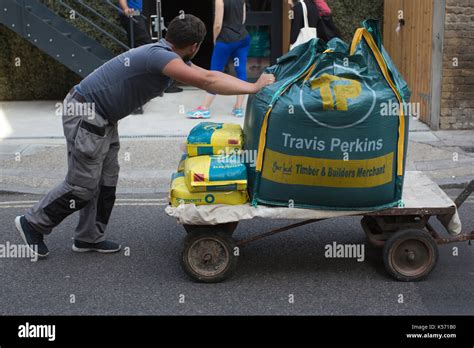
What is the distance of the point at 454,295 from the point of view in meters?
4.76

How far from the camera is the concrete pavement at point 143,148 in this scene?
7.67 meters

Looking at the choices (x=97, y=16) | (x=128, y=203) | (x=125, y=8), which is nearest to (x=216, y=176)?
(x=128, y=203)

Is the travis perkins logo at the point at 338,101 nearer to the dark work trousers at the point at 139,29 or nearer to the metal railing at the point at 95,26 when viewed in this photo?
the metal railing at the point at 95,26

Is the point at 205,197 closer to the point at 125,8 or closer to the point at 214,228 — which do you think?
the point at 214,228

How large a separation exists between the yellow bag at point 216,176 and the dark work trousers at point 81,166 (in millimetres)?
707

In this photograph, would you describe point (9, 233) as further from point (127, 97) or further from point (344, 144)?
point (344, 144)

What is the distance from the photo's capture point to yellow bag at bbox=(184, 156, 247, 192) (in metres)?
4.77

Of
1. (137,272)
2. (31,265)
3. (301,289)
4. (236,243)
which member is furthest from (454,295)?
(31,265)

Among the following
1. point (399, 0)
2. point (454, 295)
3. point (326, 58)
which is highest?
point (399, 0)

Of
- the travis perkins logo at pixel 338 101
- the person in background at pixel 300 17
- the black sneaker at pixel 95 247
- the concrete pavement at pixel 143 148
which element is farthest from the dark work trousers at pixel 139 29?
the travis perkins logo at pixel 338 101

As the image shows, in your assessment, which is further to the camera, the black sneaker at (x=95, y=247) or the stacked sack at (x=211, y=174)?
the black sneaker at (x=95, y=247)

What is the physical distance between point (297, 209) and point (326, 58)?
1.00 metres

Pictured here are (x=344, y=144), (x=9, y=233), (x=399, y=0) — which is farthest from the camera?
(x=399, y=0)

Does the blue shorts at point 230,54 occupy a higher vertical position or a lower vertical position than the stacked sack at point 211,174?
higher
